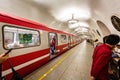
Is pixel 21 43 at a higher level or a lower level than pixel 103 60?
higher

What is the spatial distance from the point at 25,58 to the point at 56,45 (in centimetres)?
613

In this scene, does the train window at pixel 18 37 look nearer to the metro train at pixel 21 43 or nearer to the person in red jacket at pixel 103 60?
the metro train at pixel 21 43

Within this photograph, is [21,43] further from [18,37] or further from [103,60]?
[103,60]

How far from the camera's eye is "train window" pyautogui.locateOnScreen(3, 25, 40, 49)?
4.63m

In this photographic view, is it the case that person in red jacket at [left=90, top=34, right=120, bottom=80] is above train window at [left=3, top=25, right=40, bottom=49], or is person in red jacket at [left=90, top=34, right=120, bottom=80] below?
below

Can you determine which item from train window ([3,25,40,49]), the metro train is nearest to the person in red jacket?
the metro train

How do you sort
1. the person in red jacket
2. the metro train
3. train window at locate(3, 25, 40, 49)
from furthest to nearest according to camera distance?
train window at locate(3, 25, 40, 49) < the metro train < the person in red jacket

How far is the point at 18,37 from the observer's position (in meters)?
5.34

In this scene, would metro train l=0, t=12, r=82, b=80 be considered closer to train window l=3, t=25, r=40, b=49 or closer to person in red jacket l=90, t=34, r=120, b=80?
train window l=3, t=25, r=40, b=49

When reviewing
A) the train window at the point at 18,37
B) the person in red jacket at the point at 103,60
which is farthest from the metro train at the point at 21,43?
the person in red jacket at the point at 103,60

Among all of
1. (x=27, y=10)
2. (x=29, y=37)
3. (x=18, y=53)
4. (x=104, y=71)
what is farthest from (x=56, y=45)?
(x=104, y=71)

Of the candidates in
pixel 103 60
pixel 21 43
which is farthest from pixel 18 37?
pixel 103 60

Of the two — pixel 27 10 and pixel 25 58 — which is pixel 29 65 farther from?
pixel 27 10

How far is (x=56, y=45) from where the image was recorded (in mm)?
11641
